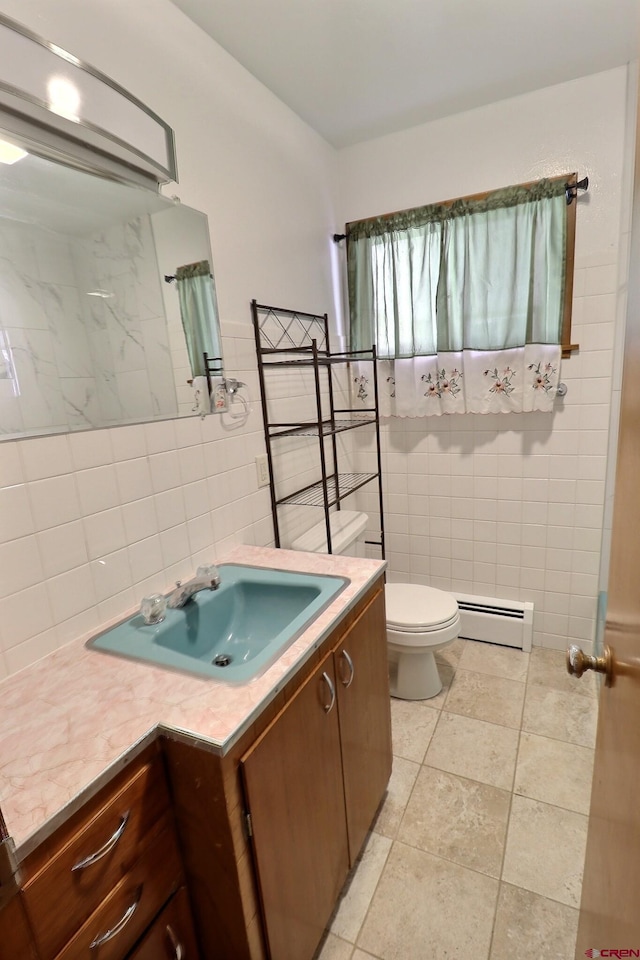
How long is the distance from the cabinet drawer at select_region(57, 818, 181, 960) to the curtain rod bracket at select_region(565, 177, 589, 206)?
8.21 ft

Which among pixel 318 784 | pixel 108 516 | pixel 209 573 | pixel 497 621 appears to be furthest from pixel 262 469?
pixel 497 621

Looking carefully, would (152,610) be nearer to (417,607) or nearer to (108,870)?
(108,870)

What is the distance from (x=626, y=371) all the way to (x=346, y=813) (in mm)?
1293

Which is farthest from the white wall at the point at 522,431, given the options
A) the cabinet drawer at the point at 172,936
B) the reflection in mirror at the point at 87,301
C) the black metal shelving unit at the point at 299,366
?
the cabinet drawer at the point at 172,936

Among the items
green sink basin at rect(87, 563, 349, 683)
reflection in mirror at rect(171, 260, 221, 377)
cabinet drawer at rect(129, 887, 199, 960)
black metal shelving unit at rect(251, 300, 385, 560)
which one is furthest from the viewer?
black metal shelving unit at rect(251, 300, 385, 560)

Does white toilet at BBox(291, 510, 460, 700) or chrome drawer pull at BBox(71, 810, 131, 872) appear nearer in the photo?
chrome drawer pull at BBox(71, 810, 131, 872)

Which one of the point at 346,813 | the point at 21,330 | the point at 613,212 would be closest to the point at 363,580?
the point at 346,813

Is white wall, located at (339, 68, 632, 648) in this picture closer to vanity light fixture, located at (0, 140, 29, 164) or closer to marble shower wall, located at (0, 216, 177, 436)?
marble shower wall, located at (0, 216, 177, 436)

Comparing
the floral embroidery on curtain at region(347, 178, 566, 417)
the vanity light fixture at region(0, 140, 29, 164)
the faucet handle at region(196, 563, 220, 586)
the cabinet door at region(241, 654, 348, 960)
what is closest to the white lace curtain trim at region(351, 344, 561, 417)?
the floral embroidery on curtain at region(347, 178, 566, 417)

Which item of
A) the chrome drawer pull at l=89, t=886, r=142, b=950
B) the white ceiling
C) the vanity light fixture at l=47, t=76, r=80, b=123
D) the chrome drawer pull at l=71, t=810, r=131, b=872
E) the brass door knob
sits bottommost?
the chrome drawer pull at l=89, t=886, r=142, b=950

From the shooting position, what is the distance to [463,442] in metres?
2.35

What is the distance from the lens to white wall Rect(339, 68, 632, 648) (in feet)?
6.20

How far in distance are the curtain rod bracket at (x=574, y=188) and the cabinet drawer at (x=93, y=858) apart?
2.42 m

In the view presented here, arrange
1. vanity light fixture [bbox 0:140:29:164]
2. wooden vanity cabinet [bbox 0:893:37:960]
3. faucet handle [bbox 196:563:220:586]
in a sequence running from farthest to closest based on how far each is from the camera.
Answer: faucet handle [bbox 196:563:220:586], vanity light fixture [bbox 0:140:29:164], wooden vanity cabinet [bbox 0:893:37:960]
